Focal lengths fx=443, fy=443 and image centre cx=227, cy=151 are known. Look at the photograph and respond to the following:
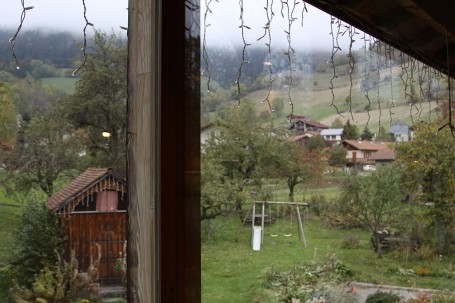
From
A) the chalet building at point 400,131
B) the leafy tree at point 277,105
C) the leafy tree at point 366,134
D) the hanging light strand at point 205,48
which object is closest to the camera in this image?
the hanging light strand at point 205,48

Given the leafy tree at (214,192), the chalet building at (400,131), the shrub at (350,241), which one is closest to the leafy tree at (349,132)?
the chalet building at (400,131)

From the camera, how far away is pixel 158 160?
665 mm

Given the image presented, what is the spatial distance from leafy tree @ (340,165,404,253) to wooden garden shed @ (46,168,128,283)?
1031 millimetres

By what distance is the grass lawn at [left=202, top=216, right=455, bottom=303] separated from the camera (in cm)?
100

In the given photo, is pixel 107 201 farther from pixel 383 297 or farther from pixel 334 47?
pixel 383 297

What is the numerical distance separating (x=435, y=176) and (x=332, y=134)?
2.03 feet

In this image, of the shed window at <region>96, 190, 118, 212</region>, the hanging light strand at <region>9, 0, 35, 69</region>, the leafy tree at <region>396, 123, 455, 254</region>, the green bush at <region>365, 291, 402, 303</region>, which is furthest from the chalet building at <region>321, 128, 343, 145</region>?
the hanging light strand at <region>9, 0, 35, 69</region>

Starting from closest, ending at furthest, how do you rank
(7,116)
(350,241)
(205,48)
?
(7,116) → (205,48) → (350,241)

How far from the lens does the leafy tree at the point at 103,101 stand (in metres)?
0.63

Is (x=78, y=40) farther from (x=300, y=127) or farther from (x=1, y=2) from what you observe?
(x=300, y=127)

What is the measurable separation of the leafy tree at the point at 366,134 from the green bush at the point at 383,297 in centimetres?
58

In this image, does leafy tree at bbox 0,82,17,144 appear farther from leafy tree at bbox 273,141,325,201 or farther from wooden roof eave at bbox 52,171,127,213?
leafy tree at bbox 273,141,325,201

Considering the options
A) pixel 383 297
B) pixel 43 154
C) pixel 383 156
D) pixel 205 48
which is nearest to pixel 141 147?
pixel 43 154

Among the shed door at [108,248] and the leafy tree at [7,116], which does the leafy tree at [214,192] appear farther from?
the leafy tree at [7,116]
